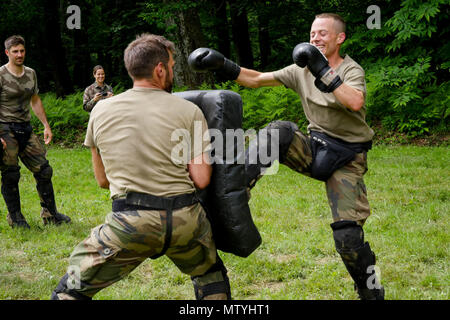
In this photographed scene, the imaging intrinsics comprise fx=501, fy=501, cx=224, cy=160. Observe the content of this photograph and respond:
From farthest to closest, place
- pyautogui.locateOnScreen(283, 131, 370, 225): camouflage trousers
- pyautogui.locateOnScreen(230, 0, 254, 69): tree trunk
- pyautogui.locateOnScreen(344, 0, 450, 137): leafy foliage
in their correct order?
pyautogui.locateOnScreen(230, 0, 254, 69): tree trunk < pyautogui.locateOnScreen(344, 0, 450, 137): leafy foliage < pyautogui.locateOnScreen(283, 131, 370, 225): camouflage trousers

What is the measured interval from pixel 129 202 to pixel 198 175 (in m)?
0.45

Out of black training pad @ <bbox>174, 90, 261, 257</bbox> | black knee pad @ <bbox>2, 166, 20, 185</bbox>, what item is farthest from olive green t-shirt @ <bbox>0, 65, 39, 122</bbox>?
black training pad @ <bbox>174, 90, 261, 257</bbox>

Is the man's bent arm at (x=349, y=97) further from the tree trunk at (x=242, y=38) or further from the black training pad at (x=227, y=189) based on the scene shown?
the tree trunk at (x=242, y=38)

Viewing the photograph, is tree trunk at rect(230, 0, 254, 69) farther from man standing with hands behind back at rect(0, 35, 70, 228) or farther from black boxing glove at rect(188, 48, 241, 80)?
black boxing glove at rect(188, 48, 241, 80)

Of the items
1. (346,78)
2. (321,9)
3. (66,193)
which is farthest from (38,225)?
(321,9)

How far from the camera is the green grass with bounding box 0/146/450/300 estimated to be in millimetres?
4473

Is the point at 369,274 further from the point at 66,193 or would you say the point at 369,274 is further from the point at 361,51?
the point at 361,51

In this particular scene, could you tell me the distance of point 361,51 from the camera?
495 inches

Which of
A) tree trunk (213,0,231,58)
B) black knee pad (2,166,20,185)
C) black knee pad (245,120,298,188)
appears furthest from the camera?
tree trunk (213,0,231,58)

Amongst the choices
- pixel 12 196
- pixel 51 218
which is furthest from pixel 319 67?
pixel 12 196

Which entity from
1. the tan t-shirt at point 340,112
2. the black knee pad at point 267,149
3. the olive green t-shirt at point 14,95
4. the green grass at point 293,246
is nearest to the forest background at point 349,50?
the green grass at point 293,246

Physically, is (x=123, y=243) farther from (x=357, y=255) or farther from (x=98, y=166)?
(x=357, y=255)

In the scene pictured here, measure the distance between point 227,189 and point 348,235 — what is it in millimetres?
1170

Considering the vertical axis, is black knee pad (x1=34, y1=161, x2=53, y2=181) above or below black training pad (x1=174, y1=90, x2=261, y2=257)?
below
